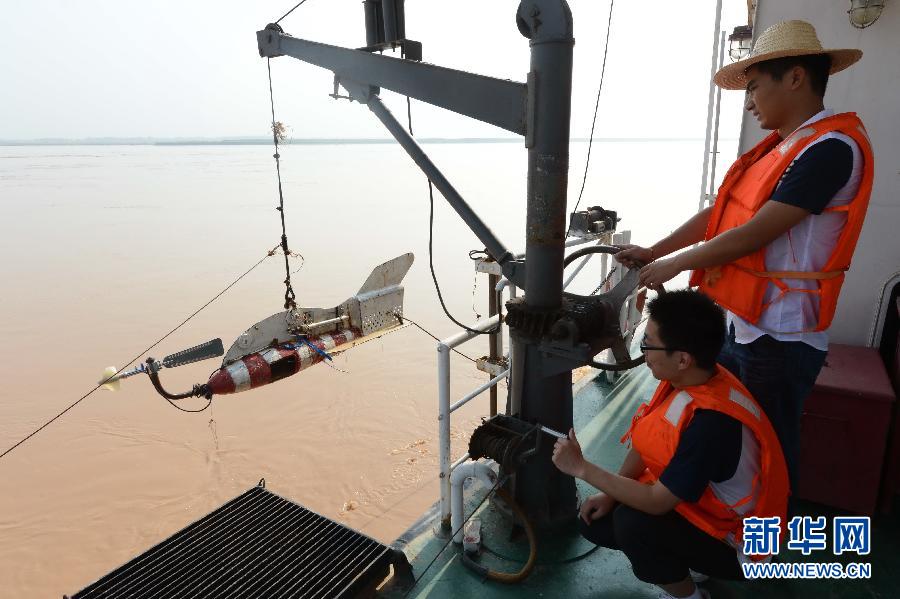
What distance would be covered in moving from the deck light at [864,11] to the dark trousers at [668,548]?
10.3 ft

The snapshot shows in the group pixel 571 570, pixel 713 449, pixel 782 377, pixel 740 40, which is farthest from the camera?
pixel 740 40

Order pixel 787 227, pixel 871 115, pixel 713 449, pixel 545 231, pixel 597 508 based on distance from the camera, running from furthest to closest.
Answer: pixel 871 115, pixel 545 231, pixel 597 508, pixel 787 227, pixel 713 449

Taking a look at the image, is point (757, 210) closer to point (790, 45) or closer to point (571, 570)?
point (790, 45)

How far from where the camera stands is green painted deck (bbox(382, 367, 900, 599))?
7.49 feet

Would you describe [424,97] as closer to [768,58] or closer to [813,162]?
[768,58]

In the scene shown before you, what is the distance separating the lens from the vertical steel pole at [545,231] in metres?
1.99

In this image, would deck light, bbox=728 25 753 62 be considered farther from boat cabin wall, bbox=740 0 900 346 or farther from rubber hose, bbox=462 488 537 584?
rubber hose, bbox=462 488 537 584

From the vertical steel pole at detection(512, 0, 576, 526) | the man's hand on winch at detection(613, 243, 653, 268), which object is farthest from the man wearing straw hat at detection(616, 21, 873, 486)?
the vertical steel pole at detection(512, 0, 576, 526)

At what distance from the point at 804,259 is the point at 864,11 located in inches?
90.5

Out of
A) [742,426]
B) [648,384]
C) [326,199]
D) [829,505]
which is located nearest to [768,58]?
[742,426]

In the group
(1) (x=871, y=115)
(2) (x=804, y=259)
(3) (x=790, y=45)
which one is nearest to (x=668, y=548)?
(2) (x=804, y=259)

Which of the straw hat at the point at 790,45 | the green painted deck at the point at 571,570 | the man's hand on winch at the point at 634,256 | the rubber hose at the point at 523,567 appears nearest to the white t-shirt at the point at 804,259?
the straw hat at the point at 790,45

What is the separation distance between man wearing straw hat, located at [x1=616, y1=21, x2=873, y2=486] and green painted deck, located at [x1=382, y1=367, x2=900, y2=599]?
629mm

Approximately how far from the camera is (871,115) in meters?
3.22
